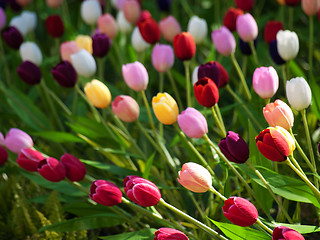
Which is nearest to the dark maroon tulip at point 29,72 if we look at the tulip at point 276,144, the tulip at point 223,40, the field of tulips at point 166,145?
the field of tulips at point 166,145

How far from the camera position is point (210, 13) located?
6.19 ft

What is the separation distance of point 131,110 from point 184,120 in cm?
18

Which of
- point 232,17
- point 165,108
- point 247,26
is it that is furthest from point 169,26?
point 165,108

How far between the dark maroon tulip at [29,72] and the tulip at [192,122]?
50 centimetres

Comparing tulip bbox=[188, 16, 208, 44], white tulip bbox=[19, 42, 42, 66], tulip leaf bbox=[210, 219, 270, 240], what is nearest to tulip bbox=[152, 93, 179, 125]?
tulip leaf bbox=[210, 219, 270, 240]

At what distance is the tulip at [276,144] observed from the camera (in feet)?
2.36

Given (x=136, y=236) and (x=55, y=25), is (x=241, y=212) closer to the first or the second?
(x=136, y=236)

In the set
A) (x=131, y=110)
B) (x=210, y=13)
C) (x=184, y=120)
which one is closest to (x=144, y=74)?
(x=131, y=110)

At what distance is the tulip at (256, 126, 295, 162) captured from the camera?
28.4 inches

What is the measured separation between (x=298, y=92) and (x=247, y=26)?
0.35 metres

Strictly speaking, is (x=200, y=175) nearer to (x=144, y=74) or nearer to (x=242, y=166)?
(x=242, y=166)

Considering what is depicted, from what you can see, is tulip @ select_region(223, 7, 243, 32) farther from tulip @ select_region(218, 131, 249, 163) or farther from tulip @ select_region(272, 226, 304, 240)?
tulip @ select_region(272, 226, 304, 240)

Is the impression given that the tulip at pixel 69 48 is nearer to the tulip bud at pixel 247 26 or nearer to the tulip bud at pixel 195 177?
the tulip bud at pixel 247 26

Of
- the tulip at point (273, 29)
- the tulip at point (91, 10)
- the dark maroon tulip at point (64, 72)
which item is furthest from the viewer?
the tulip at point (91, 10)
